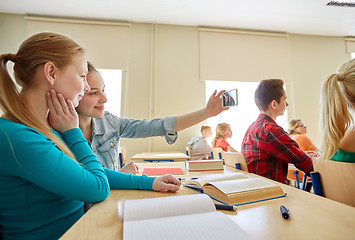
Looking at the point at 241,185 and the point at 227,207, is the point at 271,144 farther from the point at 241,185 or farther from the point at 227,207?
the point at 227,207

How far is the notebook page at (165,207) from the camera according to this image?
56 centimetres

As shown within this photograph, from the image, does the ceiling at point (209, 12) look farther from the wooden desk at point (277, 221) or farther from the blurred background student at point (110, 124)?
the wooden desk at point (277, 221)

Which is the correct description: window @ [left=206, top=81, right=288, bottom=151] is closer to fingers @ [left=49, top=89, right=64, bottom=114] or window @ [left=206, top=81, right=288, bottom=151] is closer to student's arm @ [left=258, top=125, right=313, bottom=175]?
student's arm @ [left=258, top=125, right=313, bottom=175]

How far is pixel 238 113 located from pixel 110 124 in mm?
3542

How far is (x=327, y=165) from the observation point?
1.04 meters

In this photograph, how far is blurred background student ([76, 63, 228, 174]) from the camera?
1.15 m

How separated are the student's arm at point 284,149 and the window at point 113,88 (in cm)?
309

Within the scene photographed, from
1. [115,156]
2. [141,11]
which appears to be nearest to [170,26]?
[141,11]

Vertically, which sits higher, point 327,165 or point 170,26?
point 170,26

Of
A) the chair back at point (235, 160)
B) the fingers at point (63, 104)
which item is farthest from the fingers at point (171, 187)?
the chair back at point (235, 160)

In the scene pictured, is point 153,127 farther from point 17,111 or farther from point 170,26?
point 170,26

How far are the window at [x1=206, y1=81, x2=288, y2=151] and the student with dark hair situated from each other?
8.18ft

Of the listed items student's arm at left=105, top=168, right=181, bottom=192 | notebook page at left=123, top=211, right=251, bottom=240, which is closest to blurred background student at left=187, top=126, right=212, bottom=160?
student's arm at left=105, top=168, right=181, bottom=192

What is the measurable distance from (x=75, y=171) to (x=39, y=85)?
35 centimetres
